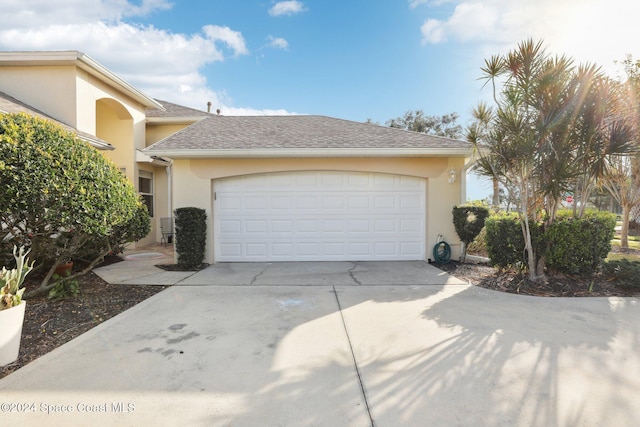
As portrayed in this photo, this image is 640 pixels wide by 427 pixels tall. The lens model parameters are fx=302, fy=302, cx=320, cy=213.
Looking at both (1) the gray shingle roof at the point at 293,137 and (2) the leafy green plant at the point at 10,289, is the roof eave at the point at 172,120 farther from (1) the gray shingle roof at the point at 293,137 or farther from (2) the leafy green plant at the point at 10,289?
(2) the leafy green plant at the point at 10,289

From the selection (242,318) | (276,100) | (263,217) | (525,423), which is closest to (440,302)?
(525,423)

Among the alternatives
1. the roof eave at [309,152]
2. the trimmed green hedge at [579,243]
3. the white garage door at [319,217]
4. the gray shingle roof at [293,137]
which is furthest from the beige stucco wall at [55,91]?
the trimmed green hedge at [579,243]

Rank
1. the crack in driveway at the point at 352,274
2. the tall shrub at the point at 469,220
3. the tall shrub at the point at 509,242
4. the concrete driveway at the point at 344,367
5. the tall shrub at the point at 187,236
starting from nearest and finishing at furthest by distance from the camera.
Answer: the concrete driveway at the point at 344,367
the tall shrub at the point at 509,242
the crack in driveway at the point at 352,274
the tall shrub at the point at 187,236
the tall shrub at the point at 469,220

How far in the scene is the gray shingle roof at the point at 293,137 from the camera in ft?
24.9

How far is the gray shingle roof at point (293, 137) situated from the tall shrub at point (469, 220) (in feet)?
4.98

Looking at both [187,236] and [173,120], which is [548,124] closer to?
[187,236]

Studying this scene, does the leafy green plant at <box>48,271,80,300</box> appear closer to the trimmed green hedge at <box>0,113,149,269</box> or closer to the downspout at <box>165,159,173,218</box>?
the trimmed green hedge at <box>0,113,149,269</box>

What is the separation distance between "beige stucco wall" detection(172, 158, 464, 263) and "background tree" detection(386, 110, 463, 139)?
18152 mm

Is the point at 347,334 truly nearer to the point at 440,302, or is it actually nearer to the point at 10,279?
the point at 440,302

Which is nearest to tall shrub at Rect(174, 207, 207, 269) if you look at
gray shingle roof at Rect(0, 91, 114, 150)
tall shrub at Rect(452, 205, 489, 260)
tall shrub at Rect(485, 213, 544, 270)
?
gray shingle roof at Rect(0, 91, 114, 150)

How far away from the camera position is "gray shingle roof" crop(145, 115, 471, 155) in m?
7.59

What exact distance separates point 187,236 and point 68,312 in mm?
3010

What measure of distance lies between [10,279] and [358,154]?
6.47 m

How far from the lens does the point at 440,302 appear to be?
4.86 meters
